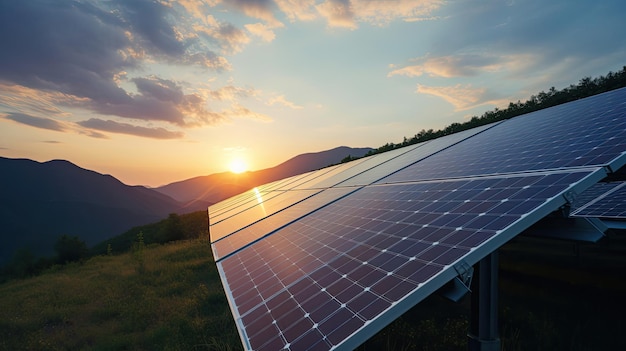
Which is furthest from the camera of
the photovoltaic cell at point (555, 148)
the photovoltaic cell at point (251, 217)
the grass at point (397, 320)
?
the photovoltaic cell at point (251, 217)

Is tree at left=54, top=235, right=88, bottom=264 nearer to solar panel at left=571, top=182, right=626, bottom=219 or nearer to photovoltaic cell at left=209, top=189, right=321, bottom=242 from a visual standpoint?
photovoltaic cell at left=209, top=189, right=321, bottom=242

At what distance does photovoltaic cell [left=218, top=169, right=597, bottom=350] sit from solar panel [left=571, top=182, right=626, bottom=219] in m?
6.10

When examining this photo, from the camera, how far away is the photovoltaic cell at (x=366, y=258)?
9.30 ft

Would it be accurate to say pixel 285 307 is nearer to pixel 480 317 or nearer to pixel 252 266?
pixel 252 266

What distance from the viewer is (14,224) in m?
152

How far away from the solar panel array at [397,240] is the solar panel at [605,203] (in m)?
3.88

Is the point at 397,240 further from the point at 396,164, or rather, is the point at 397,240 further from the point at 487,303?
the point at 396,164

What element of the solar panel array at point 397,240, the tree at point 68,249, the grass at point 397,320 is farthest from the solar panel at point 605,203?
the tree at point 68,249

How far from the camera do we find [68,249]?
3122 centimetres

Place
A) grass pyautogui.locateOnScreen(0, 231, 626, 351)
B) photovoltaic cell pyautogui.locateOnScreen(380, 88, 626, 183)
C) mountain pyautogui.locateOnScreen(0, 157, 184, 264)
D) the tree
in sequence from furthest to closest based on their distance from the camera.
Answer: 1. mountain pyautogui.locateOnScreen(0, 157, 184, 264)
2. the tree
3. grass pyautogui.locateOnScreen(0, 231, 626, 351)
4. photovoltaic cell pyautogui.locateOnScreen(380, 88, 626, 183)

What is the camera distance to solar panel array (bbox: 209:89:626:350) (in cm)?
279

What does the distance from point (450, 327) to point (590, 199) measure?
8411mm

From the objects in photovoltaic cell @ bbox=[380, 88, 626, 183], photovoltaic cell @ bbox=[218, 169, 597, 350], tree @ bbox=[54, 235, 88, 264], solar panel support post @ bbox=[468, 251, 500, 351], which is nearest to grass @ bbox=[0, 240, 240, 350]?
photovoltaic cell @ bbox=[218, 169, 597, 350]

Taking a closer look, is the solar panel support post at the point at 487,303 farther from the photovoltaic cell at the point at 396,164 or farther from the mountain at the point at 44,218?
the mountain at the point at 44,218
